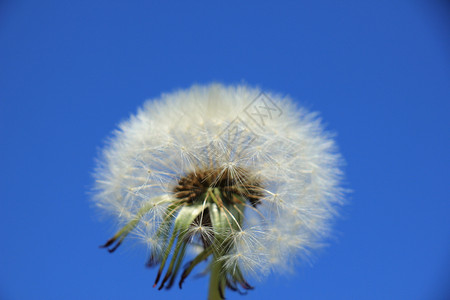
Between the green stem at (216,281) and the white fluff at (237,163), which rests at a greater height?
the white fluff at (237,163)

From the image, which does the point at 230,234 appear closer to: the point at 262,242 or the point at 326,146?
the point at 262,242

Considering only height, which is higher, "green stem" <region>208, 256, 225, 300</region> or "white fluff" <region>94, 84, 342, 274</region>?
"white fluff" <region>94, 84, 342, 274</region>

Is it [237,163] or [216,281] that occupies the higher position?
[237,163]

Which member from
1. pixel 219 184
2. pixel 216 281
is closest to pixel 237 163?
pixel 219 184

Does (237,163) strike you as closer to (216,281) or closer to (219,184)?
(219,184)
